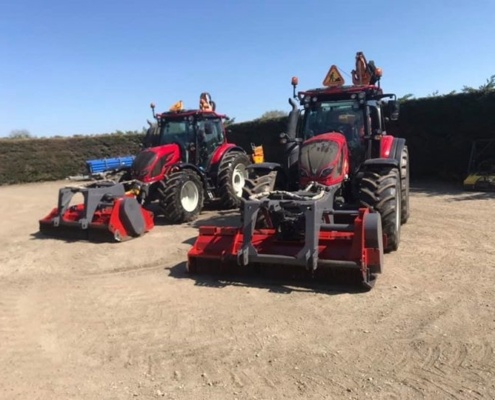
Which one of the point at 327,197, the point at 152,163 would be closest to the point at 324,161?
the point at 327,197

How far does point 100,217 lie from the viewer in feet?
26.0

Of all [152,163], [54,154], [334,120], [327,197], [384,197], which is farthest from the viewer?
[54,154]

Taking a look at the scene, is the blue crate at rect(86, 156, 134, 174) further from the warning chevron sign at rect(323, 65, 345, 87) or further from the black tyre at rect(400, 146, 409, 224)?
the black tyre at rect(400, 146, 409, 224)

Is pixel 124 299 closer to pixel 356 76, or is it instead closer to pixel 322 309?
pixel 322 309

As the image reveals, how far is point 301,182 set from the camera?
20.7 feet

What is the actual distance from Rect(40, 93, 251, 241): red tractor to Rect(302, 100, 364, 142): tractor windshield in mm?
2703

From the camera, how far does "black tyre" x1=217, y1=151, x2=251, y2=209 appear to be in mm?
10016

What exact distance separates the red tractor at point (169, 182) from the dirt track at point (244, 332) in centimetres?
134

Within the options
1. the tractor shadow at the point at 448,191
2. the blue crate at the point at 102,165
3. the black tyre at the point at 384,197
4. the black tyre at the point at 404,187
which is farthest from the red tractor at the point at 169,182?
the blue crate at the point at 102,165

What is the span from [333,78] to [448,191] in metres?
4.93

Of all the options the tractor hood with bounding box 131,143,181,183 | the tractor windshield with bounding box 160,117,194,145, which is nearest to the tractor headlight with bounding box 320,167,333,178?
the tractor hood with bounding box 131,143,181,183

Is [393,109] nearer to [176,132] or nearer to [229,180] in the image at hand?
[229,180]

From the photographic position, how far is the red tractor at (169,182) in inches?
308

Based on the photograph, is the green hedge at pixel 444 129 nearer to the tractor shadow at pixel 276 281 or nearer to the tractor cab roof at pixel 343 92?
the tractor cab roof at pixel 343 92
